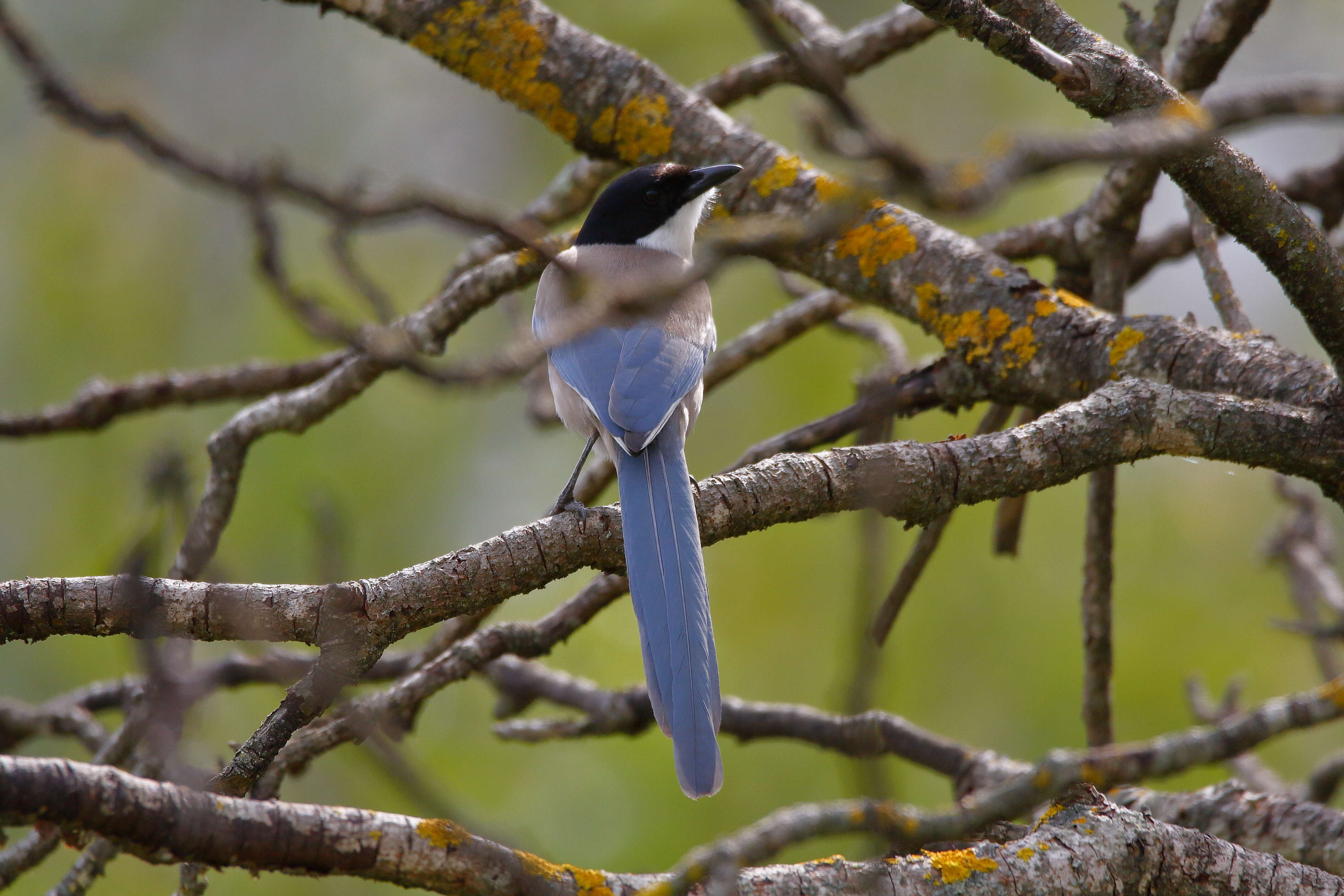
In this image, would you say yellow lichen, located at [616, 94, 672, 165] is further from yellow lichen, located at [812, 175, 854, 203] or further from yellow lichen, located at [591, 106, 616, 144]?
yellow lichen, located at [812, 175, 854, 203]

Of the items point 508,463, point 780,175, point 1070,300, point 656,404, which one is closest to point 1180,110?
point 1070,300

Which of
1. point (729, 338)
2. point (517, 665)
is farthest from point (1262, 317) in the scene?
point (517, 665)

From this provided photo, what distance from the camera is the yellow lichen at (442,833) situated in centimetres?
173

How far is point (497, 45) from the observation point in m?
3.46

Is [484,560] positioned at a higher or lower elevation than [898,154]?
higher

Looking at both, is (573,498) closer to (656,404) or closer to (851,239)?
(656,404)

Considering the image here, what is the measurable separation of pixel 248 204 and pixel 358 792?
3.35 m

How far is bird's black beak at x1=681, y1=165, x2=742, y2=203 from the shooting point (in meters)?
3.44

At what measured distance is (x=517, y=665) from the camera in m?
4.17

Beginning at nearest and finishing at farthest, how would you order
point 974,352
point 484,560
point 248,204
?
1. point 248,204
2. point 484,560
3. point 974,352

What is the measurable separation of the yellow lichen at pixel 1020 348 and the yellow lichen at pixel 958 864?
1374mm

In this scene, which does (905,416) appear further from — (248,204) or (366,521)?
(366,521)

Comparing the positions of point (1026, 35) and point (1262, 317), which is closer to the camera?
point (1026, 35)

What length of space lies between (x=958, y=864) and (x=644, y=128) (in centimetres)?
236
